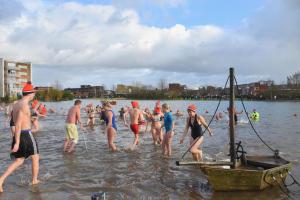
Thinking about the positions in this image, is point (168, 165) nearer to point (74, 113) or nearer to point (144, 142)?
point (74, 113)

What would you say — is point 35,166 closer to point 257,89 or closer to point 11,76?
point 11,76

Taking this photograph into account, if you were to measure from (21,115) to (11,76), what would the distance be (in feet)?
394

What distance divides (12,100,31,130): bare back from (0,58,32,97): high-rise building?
108233 mm

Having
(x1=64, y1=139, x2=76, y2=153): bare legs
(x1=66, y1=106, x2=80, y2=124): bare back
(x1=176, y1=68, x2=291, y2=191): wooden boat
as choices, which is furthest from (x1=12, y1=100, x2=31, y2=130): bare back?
(x1=64, y1=139, x2=76, y2=153): bare legs

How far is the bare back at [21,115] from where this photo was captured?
809 centimetres

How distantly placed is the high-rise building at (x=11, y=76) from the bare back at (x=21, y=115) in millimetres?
108233

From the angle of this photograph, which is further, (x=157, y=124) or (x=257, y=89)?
(x=257, y=89)

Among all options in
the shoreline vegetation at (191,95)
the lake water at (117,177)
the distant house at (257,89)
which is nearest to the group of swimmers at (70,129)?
the lake water at (117,177)

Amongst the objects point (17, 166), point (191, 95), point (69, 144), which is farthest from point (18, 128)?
point (191, 95)

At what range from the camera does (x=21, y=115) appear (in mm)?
8117

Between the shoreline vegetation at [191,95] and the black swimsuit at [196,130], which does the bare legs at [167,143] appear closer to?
the black swimsuit at [196,130]

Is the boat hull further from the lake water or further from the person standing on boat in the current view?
the person standing on boat

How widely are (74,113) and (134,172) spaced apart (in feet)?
14.0

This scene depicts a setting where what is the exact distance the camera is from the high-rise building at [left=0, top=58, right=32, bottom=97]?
116 metres
